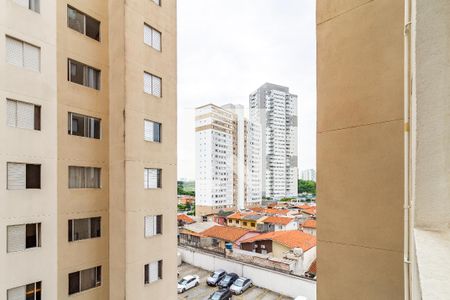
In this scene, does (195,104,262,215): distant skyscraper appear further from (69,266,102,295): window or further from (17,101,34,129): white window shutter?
(17,101,34,129): white window shutter

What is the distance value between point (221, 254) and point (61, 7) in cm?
2008

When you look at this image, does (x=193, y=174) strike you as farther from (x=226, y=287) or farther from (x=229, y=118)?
(x=226, y=287)

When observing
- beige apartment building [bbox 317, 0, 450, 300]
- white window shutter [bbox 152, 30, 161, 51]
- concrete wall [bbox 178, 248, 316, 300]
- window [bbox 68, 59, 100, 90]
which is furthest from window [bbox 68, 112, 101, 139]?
concrete wall [bbox 178, 248, 316, 300]

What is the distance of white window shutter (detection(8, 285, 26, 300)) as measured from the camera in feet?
20.1

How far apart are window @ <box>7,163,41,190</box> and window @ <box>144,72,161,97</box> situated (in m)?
3.67

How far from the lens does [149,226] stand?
7.88 metres

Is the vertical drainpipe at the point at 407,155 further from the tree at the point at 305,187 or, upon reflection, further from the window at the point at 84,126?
the tree at the point at 305,187

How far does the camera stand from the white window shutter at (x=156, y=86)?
8.27m

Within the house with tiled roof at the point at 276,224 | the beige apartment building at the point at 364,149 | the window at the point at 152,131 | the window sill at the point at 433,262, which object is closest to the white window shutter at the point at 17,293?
the window at the point at 152,131

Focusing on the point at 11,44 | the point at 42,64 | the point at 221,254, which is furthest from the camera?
the point at 221,254

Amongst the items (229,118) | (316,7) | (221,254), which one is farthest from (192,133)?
(316,7)

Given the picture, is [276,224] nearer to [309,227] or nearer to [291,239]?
[309,227]

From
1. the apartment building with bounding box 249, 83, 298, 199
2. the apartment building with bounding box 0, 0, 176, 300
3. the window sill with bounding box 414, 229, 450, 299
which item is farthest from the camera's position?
the apartment building with bounding box 249, 83, 298, 199

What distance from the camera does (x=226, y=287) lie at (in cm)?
1731
